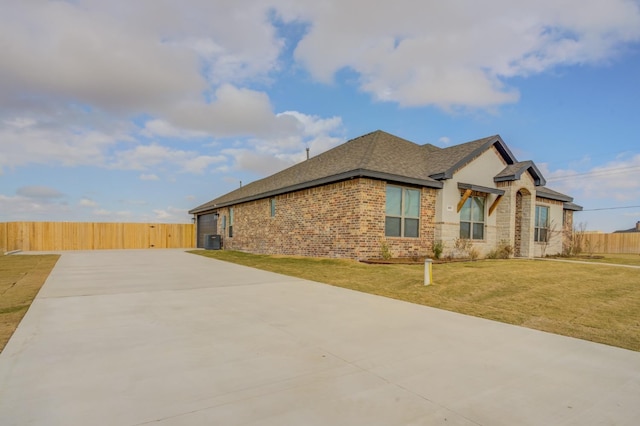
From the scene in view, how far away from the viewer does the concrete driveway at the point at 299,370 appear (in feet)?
8.75

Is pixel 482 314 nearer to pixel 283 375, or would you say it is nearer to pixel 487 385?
pixel 487 385

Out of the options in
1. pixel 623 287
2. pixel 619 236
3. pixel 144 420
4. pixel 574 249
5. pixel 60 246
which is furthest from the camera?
pixel 619 236

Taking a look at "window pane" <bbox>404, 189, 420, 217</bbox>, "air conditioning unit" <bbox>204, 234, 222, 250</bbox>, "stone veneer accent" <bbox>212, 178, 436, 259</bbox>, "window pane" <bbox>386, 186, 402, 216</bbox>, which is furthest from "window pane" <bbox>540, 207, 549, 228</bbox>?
"air conditioning unit" <bbox>204, 234, 222, 250</bbox>

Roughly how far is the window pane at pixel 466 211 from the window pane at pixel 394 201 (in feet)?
11.9

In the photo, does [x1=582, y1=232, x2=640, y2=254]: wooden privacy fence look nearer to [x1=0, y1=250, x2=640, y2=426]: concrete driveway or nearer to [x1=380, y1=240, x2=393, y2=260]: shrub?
[x1=380, y1=240, x2=393, y2=260]: shrub

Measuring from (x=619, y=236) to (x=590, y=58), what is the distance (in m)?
23.9

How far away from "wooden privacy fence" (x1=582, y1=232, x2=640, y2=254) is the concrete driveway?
30.2 m

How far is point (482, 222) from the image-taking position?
1670cm

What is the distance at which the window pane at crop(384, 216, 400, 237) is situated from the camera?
548 inches

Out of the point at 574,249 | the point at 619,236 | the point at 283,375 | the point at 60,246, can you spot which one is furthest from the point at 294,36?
the point at 619,236

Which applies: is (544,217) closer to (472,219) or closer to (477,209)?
(477,209)

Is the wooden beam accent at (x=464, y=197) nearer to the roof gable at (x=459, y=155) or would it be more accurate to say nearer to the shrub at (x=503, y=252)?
the roof gable at (x=459, y=155)

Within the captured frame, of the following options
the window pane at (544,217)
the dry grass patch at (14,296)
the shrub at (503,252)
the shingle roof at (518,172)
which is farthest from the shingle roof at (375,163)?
the dry grass patch at (14,296)

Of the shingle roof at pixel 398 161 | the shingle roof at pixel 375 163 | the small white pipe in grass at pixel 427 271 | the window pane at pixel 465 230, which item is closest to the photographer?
the small white pipe in grass at pixel 427 271
